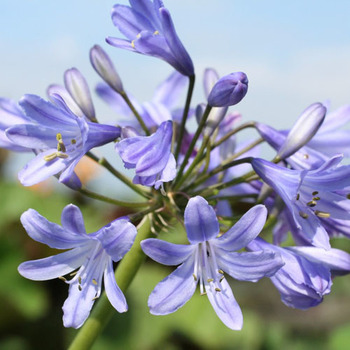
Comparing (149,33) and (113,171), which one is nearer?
(149,33)

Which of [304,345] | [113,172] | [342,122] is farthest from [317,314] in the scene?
[113,172]

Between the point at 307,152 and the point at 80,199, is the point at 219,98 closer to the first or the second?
the point at 307,152

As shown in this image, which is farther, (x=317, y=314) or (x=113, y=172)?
(x=317, y=314)

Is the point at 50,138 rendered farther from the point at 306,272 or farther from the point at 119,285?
the point at 306,272

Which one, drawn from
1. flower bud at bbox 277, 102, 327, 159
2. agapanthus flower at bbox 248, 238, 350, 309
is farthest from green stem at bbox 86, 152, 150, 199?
flower bud at bbox 277, 102, 327, 159

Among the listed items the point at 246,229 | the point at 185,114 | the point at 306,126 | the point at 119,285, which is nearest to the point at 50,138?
the point at 185,114

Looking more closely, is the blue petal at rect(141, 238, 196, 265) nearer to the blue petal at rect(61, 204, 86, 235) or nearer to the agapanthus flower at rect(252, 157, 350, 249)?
the blue petal at rect(61, 204, 86, 235)
